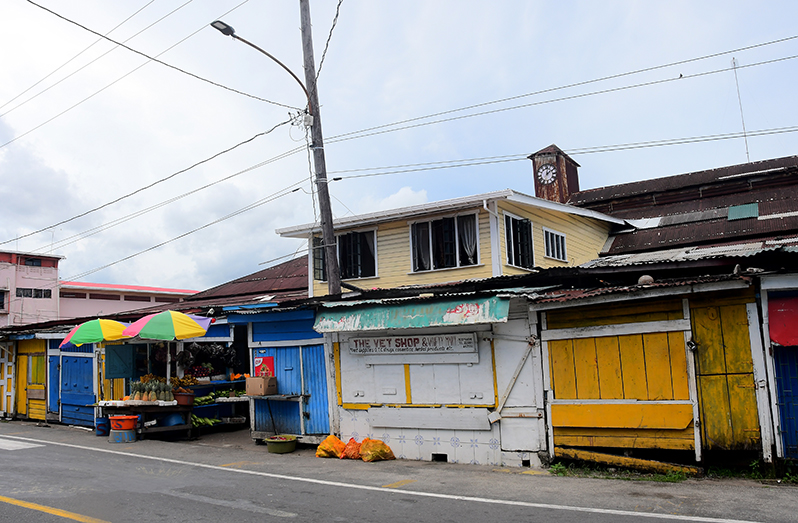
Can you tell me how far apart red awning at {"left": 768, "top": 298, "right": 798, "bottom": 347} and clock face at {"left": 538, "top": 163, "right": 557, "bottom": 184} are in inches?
758

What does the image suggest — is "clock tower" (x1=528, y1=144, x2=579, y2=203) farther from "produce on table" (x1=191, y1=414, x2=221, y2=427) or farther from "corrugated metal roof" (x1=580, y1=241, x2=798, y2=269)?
"produce on table" (x1=191, y1=414, x2=221, y2=427)

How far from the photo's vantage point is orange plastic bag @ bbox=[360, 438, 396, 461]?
11.5 m

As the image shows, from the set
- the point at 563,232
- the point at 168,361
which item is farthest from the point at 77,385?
the point at 563,232

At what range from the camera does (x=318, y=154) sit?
14102mm

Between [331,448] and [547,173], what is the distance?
18.8 metres

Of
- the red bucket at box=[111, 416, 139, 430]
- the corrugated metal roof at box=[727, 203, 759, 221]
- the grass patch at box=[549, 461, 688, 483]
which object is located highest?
the corrugated metal roof at box=[727, 203, 759, 221]

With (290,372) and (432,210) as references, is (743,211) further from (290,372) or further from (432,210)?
(290,372)

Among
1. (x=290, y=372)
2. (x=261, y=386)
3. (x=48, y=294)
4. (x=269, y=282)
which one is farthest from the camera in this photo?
(x=48, y=294)

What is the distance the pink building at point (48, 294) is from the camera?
46.2m

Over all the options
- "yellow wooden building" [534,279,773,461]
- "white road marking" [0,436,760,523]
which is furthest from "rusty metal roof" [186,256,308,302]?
"yellow wooden building" [534,279,773,461]

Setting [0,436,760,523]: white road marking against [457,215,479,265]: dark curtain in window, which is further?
[457,215,479,265]: dark curtain in window

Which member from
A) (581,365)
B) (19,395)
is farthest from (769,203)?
(19,395)

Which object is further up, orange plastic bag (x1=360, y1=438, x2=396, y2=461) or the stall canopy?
the stall canopy

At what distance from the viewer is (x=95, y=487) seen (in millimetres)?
9211
